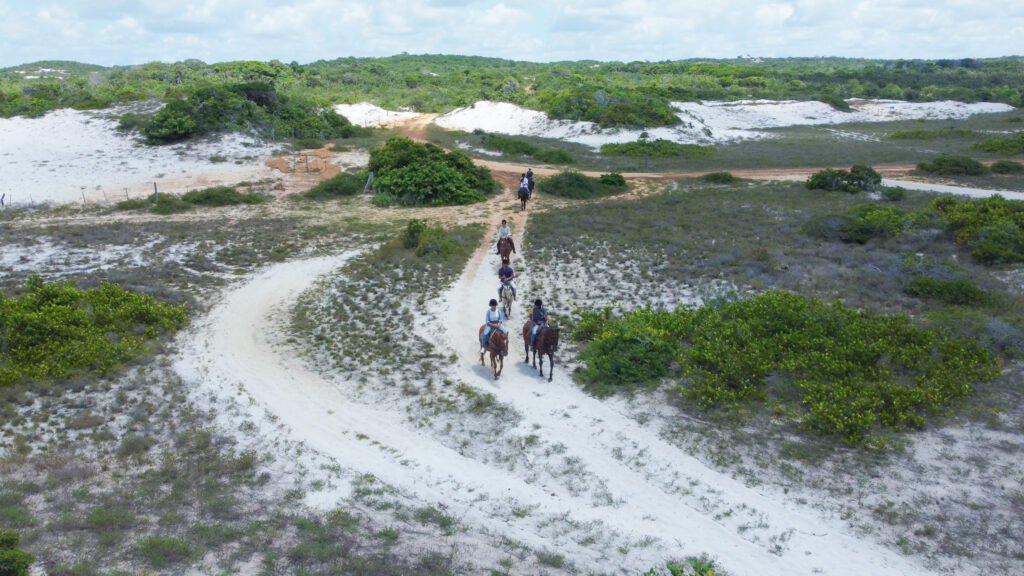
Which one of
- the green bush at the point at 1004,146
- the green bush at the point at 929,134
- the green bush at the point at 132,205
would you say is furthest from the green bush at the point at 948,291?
the green bush at the point at 929,134

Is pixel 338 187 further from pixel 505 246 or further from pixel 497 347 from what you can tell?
pixel 497 347

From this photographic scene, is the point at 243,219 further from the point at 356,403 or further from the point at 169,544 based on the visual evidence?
the point at 169,544

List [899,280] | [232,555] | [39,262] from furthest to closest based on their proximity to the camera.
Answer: [39,262], [899,280], [232,555]

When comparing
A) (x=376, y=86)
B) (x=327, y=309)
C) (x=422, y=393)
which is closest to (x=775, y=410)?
(x=422, y=393)

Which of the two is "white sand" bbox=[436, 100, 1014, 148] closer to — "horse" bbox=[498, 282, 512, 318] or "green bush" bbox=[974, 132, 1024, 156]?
"green bush" bbox=[974, 132, 1024, 156]

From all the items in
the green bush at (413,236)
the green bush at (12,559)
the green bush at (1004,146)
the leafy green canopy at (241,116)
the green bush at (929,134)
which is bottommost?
the green bush at (12,559)

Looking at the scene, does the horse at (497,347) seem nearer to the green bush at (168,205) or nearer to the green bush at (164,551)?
the green bush at (164,551)
